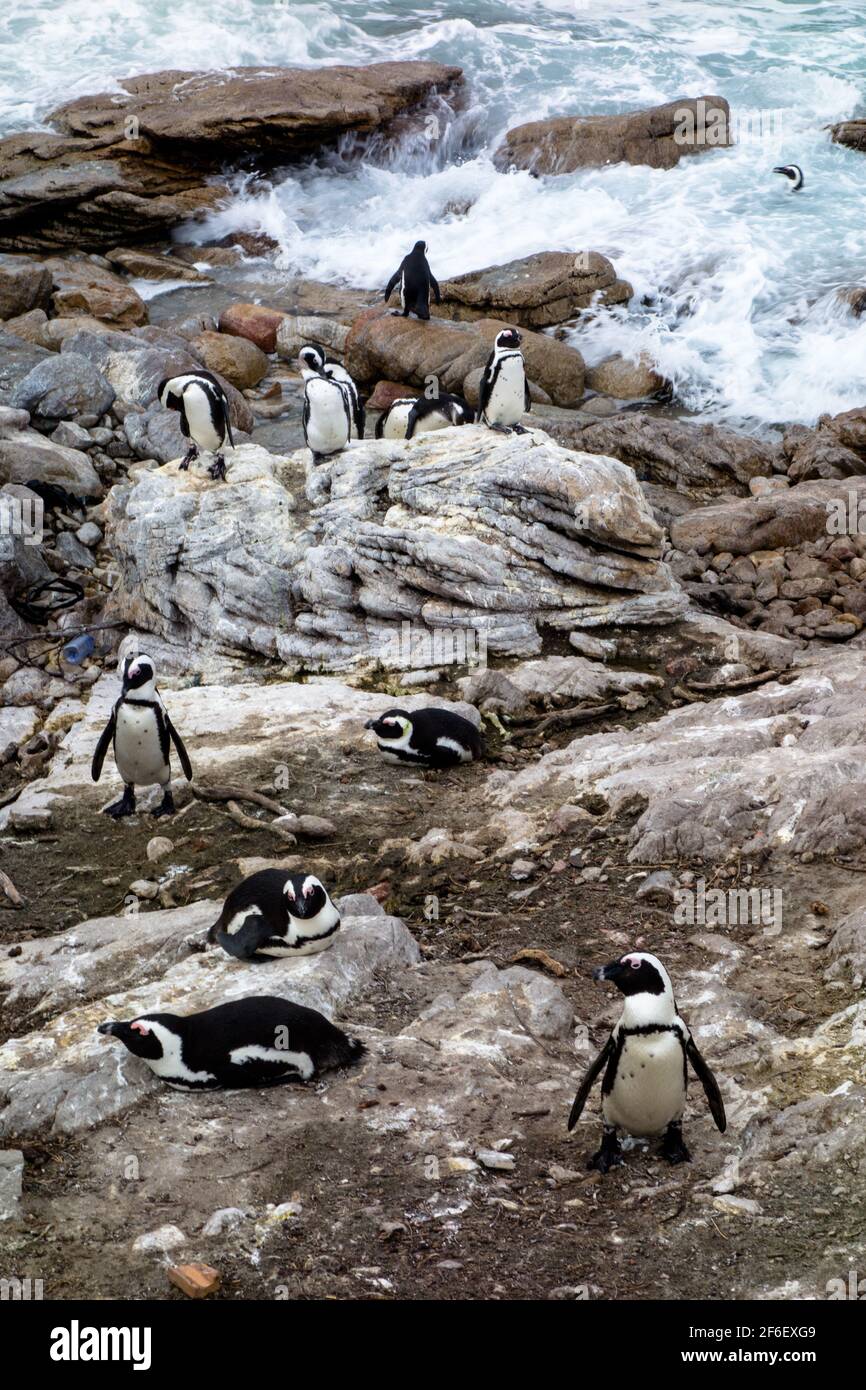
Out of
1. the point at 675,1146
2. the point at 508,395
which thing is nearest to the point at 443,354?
the point at 508,395

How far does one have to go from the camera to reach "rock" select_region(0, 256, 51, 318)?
18.8 meters

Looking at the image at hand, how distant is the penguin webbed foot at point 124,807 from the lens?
26.8ft

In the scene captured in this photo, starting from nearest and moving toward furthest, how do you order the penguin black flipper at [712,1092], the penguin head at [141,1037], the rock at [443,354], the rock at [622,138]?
the penguin black flipper at [712,1092] < the penguin head at [141,1037] < the rock at [443,354] < the rock at [622,138]

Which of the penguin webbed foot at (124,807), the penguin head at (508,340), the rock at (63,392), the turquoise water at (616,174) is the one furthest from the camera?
the turquoise water at (616,174)

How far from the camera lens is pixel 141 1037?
500 centimetres

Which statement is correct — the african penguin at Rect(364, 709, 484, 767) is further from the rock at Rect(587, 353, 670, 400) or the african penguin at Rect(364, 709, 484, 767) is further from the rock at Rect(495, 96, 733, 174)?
the rock at Rect(495, 96, 733, 174)

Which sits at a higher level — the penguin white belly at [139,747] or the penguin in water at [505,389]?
the penguin in water at [505,389]

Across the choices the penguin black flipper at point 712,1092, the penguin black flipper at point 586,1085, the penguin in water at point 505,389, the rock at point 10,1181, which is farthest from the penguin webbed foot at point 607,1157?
the penguin in water at point 505,389

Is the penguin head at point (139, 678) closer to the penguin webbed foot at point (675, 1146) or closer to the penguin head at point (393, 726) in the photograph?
the penguin head at point (393, 726)

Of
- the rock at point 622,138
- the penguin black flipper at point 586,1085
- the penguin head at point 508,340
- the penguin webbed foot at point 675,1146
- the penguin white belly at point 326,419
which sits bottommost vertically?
the penguin webbed foot at point 675,1146

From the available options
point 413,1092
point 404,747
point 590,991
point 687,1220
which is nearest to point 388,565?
point 404,747

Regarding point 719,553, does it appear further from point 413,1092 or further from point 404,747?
point 413,1092

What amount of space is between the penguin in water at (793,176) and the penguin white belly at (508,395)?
15144 mm

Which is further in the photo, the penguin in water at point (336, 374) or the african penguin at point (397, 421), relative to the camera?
the african penguin at point (397, 421)
